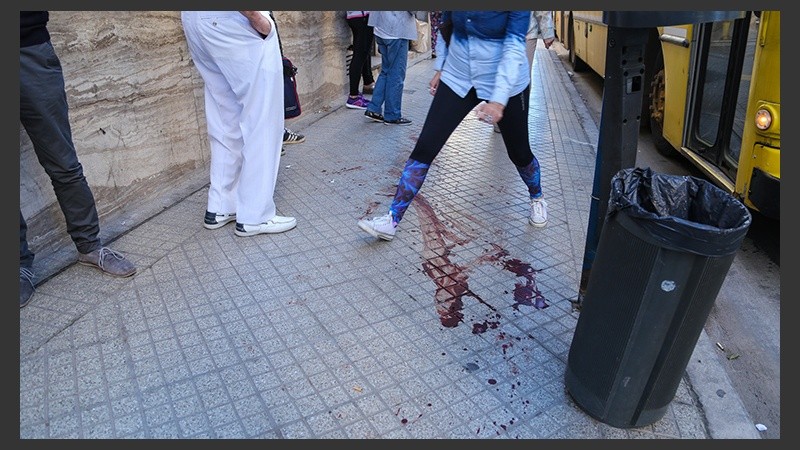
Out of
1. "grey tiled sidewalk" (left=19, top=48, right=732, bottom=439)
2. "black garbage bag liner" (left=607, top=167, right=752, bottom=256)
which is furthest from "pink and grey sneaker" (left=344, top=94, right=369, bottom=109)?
"black garbage bag liner" (left=607, top=167, right=752, bottom=256)

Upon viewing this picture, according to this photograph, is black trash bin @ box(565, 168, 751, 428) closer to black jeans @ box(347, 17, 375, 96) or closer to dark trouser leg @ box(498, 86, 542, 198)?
dark trouser leg @ box(498, 86, 542, 198)

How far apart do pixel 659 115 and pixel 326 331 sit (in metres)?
4.94

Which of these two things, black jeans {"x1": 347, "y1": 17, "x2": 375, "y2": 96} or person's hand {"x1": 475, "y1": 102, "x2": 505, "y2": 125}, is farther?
black jeans {"x1": 347, "y1": 17, "x2": 375, "y2": 96}

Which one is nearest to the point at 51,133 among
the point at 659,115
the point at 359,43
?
the point at 359,43

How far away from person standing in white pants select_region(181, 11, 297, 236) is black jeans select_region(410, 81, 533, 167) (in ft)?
3.34

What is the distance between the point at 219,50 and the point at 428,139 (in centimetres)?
136

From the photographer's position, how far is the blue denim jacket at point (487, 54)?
10.4ft

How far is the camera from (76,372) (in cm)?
265

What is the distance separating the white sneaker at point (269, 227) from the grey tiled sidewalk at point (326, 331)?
0.06 metres

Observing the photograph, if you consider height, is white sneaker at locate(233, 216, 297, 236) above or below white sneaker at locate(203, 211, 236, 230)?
below

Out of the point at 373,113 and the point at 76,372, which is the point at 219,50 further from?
the point at 373,113

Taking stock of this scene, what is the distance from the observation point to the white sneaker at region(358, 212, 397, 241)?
387 centimetres

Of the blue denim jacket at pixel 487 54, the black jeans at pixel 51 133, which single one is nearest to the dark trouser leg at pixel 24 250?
the black jeans at pixel 51 133

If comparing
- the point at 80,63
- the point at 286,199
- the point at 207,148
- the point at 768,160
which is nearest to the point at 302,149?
the point at 207,148
